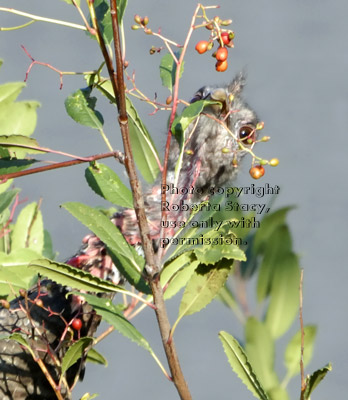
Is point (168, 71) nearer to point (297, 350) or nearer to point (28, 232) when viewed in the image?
point (297, 350)

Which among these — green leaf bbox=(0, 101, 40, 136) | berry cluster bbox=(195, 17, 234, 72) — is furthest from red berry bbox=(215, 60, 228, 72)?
green leaf bbox=(0, 101, 40, 136)

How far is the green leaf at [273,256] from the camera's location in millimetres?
1061

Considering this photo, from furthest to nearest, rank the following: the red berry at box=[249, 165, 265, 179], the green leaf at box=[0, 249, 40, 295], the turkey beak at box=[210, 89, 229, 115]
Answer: the turkey beak at box=[210, 89, 229, 115]
the green leaf at box=[0, 249, 40, 295]
the red berry at box=[249, 165, 265, 179]

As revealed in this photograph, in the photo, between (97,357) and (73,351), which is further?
(97,357)

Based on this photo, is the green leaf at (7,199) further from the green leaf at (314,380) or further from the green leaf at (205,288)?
the green leaf at (314,380)

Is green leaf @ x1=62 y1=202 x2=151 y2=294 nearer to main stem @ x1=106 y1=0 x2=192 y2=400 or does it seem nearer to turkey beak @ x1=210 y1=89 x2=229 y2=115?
main stem @ x1=106 y1=0 x2=192 y2=400

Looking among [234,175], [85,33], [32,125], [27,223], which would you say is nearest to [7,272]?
[27,223]

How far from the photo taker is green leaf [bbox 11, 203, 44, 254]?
1699 mm

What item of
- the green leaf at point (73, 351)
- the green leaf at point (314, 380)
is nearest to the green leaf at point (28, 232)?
the green leaf at point (73, 351)

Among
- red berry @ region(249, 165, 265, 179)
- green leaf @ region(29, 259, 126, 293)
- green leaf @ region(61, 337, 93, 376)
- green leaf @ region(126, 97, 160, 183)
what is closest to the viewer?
green leaf @ region(29, 259, 126, 293)

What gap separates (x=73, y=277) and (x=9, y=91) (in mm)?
681

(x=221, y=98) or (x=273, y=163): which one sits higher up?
(x=221, y=98)

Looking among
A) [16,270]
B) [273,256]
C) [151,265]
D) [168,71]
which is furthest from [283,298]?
[16,270]

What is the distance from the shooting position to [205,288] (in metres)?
1.17
